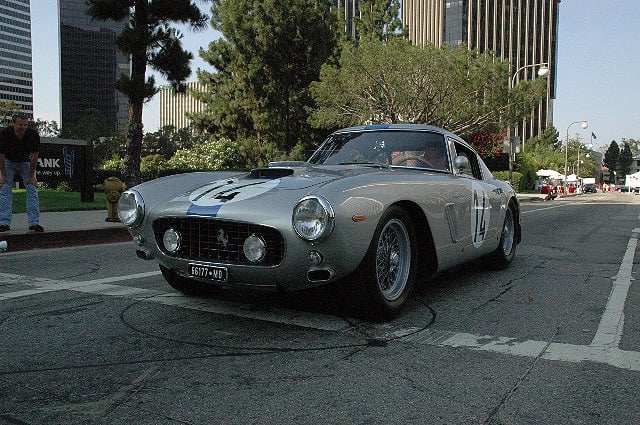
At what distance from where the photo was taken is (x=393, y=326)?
3953 millimetres

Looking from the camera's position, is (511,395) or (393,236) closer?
(511,395)

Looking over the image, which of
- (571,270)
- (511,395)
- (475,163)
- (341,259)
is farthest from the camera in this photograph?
(571,270)

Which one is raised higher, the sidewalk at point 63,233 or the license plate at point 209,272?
the license plate at point 209,272

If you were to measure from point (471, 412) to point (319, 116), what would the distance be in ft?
102

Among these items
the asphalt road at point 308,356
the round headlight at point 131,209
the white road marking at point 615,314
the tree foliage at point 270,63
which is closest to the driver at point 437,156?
the asphalt road at point 308,356

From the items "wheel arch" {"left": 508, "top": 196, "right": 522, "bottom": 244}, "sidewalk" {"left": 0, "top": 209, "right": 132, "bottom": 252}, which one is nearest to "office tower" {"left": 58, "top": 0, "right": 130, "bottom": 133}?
"sidewalk" {"left": 0, "top": 209, "right": 132, "bottom": 252}

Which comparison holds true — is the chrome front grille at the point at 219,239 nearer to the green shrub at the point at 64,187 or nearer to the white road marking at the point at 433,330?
the white road marking at the point at 433,330

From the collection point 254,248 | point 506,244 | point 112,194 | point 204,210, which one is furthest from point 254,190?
point 112,194

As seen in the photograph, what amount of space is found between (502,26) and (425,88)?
89.2m

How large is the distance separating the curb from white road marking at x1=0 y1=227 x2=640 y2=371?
2662 mm

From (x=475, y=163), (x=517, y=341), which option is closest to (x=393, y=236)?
(x=517, y=341)

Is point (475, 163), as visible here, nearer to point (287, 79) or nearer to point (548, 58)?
point (287, 79)

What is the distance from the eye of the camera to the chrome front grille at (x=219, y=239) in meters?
3.59

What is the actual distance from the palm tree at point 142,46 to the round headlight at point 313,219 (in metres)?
15.3
